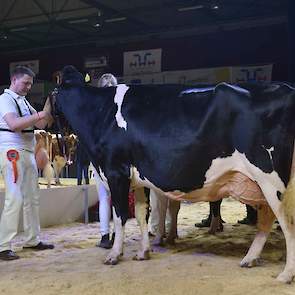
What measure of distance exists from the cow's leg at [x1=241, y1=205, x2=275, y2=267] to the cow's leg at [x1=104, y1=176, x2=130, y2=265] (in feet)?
3.44

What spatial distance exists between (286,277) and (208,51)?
1155 centimetres

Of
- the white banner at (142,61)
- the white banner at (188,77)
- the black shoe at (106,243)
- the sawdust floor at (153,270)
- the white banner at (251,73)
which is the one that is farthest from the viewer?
the white banner at (142,61)

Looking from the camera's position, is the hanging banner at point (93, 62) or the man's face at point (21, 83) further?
the hanging banner at point (93, 62)

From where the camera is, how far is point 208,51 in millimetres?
14289

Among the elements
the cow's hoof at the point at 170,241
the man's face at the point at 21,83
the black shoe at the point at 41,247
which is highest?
the man's face at the point at 21,83

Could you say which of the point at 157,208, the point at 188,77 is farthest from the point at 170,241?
the point at 188,77

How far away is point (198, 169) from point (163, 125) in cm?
47

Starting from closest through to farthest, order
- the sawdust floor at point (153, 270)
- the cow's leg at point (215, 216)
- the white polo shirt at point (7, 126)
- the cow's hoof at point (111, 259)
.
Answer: the sawdust floor at point (153, 270) → the cow's hoof at point (111, 259) → the white polo shirt at point (7, 126) → the cow's leg at point (215, 216)

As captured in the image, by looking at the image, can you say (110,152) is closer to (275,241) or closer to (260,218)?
(260,218)

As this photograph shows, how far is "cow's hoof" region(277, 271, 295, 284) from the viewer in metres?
3.37

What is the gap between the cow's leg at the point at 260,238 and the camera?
389 centimetres

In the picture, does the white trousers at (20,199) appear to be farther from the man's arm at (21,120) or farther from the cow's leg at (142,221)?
the cow's leg at (142,221)

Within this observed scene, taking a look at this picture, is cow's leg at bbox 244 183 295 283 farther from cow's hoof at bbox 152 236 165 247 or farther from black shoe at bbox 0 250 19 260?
black shoe at bbox 0 250 19 260

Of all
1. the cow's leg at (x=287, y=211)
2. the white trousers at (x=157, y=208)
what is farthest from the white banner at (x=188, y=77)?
the cow's leg at (x=287, y=211)
